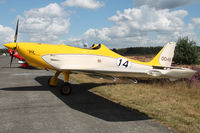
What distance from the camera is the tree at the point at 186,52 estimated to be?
1967cm

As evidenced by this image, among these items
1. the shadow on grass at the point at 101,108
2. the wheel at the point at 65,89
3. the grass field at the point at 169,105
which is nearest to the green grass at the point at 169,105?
the grass field at the point at 169,105

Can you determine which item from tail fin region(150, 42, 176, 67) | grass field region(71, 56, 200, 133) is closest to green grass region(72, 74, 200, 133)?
grass field region(71, 56, 200, 133)

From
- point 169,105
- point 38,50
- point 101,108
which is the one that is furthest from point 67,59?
point 169,105

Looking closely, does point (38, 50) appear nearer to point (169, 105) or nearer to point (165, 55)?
point (169, 105)

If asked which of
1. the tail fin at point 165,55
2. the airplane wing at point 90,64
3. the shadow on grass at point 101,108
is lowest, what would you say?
the shadow on grass at point 101,108

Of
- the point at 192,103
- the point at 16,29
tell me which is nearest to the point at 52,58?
the point at 16,29

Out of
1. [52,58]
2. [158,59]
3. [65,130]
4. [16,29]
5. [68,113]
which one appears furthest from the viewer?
[158,59]

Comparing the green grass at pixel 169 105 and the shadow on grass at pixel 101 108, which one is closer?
the green grass at pixel 169 105

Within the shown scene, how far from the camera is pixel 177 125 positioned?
4.64 m

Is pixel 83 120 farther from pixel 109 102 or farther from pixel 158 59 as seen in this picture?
pixel 158 59

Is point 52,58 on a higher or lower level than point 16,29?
lower

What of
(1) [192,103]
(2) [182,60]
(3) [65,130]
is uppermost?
(2) [182,60]

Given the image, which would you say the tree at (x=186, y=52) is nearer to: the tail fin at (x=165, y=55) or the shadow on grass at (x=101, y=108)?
the tail fin at (x=165, y=55)

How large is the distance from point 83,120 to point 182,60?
1842 cm
